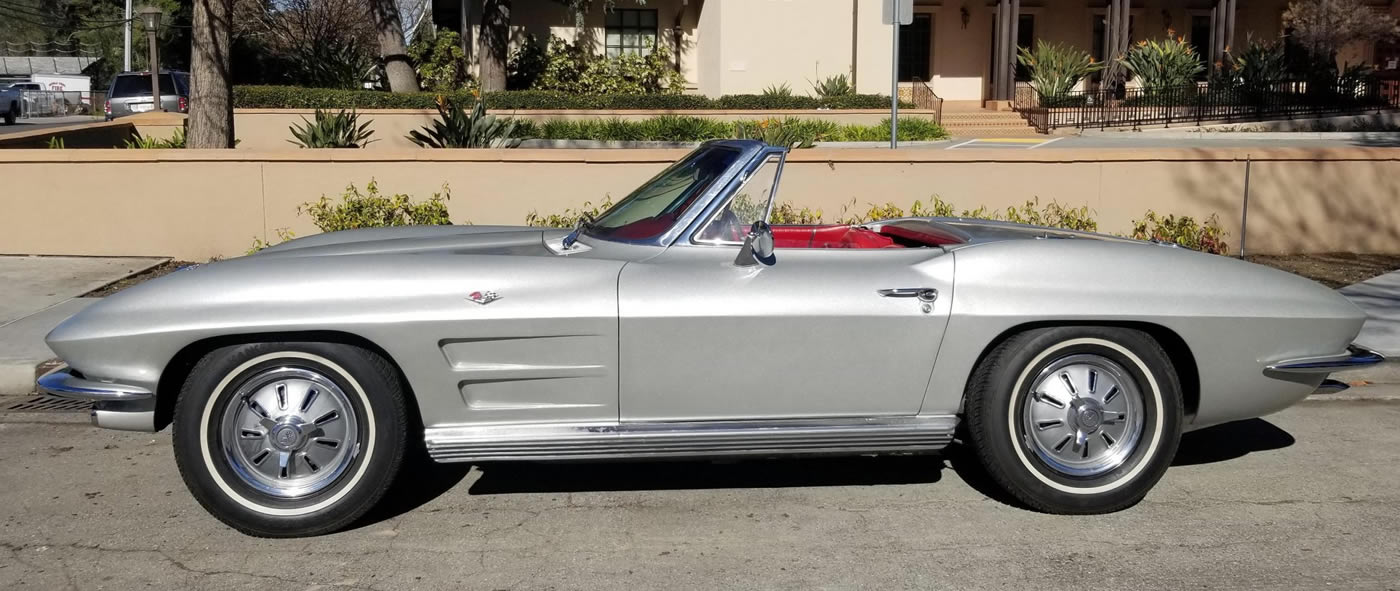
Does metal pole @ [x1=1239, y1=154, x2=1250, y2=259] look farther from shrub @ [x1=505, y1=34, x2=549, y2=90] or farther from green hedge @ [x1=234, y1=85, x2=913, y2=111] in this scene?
shrub @ [x1=505, y1=34, x2=549, y2=90]

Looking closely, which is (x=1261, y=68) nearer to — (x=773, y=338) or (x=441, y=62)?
(x=441, y=62)

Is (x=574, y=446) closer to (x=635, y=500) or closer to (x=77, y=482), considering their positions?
(x=635, y=500)

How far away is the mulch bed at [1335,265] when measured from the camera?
952cm

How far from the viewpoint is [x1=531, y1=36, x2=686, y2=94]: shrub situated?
2816cm

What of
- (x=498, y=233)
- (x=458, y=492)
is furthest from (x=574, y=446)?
(x=498, y=233)

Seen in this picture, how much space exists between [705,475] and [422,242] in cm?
152

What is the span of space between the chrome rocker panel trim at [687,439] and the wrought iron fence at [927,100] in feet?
74.9

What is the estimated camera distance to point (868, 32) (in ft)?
92.6

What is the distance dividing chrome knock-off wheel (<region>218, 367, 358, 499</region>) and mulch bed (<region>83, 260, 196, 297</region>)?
16.3 ft

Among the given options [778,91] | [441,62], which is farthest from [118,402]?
[441,62]

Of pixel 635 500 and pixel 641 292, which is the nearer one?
pixel 641 292

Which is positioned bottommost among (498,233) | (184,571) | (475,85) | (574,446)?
(184,571)

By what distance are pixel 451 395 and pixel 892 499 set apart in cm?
177

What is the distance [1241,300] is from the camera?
181 inches
